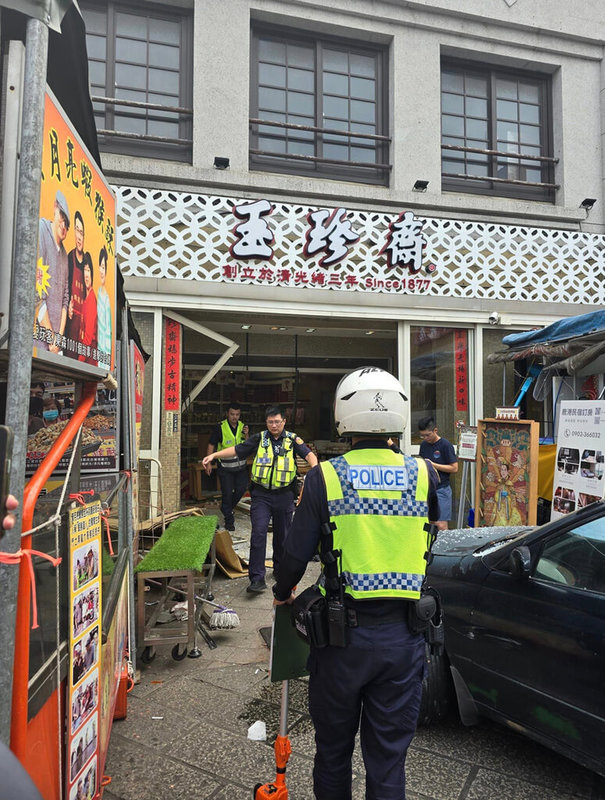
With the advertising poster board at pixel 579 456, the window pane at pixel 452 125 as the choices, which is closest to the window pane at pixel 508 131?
the window pane at pixel 452 125

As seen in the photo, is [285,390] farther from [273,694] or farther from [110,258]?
[110,258]

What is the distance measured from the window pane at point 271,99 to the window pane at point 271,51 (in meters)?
0.53

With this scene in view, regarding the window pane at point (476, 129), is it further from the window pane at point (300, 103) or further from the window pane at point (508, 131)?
the window pane at point (300, 103)

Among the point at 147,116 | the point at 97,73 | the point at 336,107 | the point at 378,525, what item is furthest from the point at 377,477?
the point at 336,107

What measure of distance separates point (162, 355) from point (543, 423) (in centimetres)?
678

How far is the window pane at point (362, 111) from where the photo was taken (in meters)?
9.41

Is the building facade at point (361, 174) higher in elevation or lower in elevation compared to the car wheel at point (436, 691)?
higher

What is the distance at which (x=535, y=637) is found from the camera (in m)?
2.73

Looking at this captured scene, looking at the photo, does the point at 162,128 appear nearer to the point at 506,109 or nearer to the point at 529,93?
the point at 506,109

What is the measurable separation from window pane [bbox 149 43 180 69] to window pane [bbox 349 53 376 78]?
306 centimetres

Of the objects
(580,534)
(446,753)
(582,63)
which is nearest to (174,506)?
(446,753)

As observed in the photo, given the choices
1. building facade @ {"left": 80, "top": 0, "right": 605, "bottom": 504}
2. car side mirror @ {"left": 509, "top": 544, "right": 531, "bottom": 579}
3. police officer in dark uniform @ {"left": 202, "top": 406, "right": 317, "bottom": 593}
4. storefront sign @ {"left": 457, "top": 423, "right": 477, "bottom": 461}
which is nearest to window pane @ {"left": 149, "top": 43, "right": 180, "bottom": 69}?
building facade @ {"left": 80, "top": 0, "right": 605, "bottom": 504}

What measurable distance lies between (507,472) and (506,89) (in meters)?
7.80

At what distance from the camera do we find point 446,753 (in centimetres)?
304
